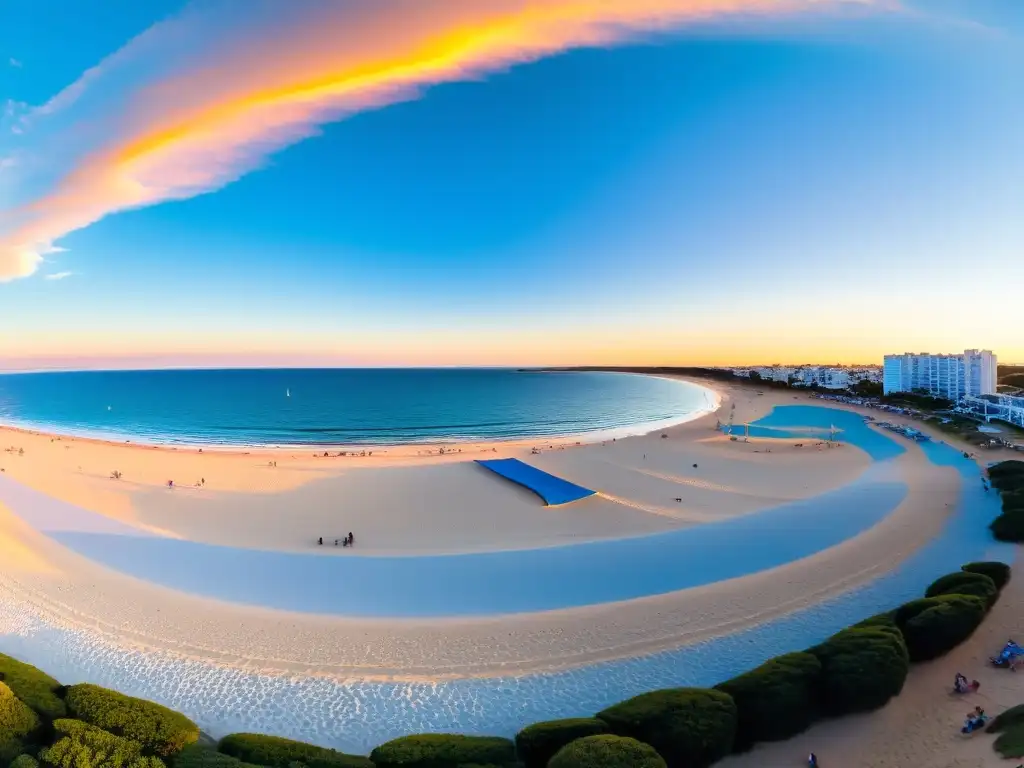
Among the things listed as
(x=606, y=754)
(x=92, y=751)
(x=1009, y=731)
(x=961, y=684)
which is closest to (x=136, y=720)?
(x=92, y=751)

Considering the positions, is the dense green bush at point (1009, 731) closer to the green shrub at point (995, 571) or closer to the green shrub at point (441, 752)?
the green shrub at point (995, 571)

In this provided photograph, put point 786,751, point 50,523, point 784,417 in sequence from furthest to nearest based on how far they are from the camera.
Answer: point 784,417 < point 50,523 < point 786,751

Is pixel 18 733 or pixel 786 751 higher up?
pixel 18 733

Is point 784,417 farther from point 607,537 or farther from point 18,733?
point 18,733

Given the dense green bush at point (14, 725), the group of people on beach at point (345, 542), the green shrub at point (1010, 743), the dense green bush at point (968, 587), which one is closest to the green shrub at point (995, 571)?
the dense green bush at point (968, 587)

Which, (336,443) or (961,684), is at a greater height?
(961,684)

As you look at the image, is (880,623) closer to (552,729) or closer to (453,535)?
(552,729)

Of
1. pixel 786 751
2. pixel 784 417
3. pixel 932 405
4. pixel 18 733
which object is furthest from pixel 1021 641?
pixel 932 405

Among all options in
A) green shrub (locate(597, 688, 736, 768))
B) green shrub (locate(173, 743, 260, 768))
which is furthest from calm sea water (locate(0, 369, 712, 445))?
green shrub (locate(597, 688, 736, 768))
